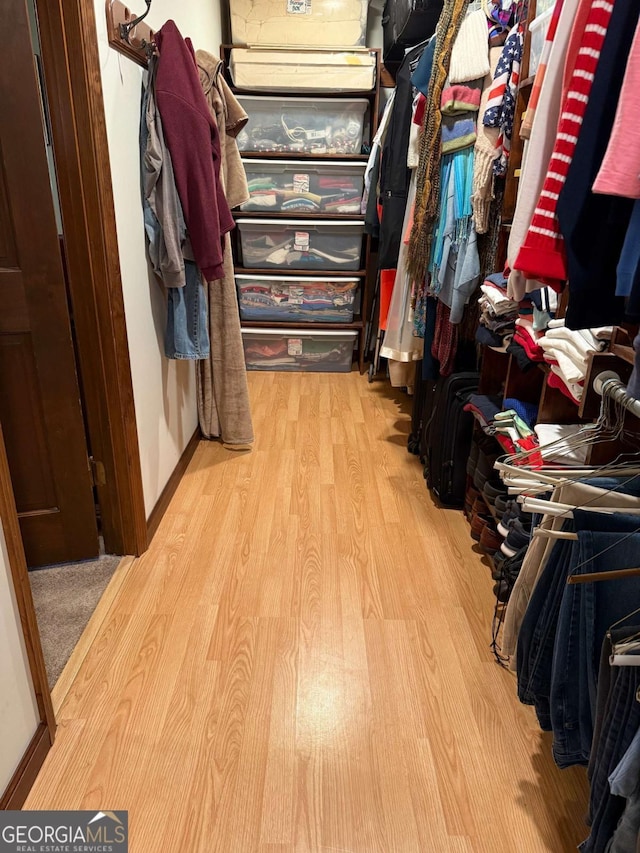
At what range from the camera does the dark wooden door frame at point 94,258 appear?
5.21 feet

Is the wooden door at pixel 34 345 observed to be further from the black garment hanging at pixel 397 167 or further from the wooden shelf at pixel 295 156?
the wooden shelf at pixel 295 156

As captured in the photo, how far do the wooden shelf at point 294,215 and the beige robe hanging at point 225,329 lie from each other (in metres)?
1.05

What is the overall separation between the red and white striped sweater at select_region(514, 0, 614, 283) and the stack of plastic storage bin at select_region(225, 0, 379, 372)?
9.38 feet

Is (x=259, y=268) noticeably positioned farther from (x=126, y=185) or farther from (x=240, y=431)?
(x=126, y=185)

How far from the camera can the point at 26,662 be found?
126 centimetres

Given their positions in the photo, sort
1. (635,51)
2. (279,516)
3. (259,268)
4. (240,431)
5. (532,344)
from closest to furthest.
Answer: (635,51)
(532,344)
(279,516)
(240,431)
(259,268)

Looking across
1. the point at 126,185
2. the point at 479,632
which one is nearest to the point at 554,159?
the point at 479,632

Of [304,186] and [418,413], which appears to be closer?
[418,413]

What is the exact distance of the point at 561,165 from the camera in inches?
37.9

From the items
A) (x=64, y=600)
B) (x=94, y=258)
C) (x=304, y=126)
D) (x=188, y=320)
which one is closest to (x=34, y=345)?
(x=94, y=258)

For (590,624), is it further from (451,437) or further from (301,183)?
(301,183)

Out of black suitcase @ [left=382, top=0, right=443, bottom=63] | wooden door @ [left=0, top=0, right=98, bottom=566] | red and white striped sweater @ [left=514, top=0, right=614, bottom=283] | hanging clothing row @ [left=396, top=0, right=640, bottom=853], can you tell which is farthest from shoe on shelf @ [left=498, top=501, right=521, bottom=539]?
black suitcase @ [left=382, top=0, right=443, bottom=63]

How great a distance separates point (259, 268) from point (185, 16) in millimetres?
1517
